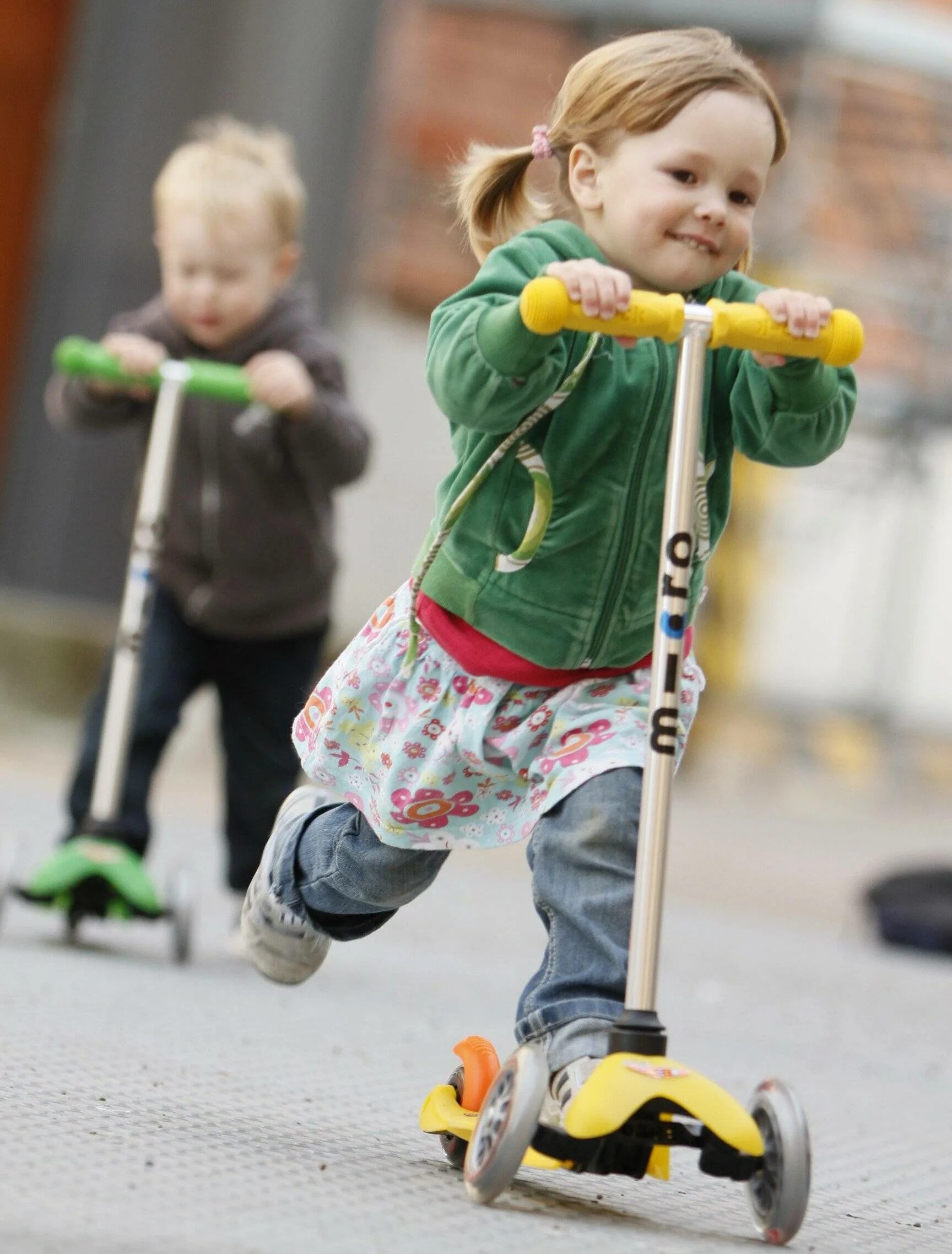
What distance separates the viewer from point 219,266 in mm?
3643

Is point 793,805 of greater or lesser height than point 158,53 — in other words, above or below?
below

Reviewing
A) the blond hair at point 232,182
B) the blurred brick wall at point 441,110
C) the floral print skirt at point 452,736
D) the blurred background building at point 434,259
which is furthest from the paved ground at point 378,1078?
the blurred brick wall at point 441,110

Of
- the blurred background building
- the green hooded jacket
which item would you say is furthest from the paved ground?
the blurred background building

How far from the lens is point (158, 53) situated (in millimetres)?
7750

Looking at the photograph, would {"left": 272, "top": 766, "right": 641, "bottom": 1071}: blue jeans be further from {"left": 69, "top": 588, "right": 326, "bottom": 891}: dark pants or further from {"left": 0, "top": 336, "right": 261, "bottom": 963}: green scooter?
{"left": 69, "top": 588, "right": 326, "bottom": 891}: dark pants

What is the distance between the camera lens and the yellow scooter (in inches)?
73.2

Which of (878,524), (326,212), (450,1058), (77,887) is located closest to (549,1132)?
(450,1058)

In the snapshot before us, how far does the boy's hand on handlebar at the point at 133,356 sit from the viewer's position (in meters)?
3.54

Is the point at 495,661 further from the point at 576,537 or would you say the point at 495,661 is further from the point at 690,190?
the point at 690,190

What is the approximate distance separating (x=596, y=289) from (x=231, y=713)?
1.96m

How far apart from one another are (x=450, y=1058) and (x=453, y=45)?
7.82 metres

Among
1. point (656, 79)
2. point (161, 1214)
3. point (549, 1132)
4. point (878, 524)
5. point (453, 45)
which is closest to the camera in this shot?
point (161, 1214)

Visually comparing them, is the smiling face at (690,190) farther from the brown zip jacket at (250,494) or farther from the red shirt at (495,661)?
the brown zip jacket at (250,494)

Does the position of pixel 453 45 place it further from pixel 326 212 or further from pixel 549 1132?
pixel 549 1132
